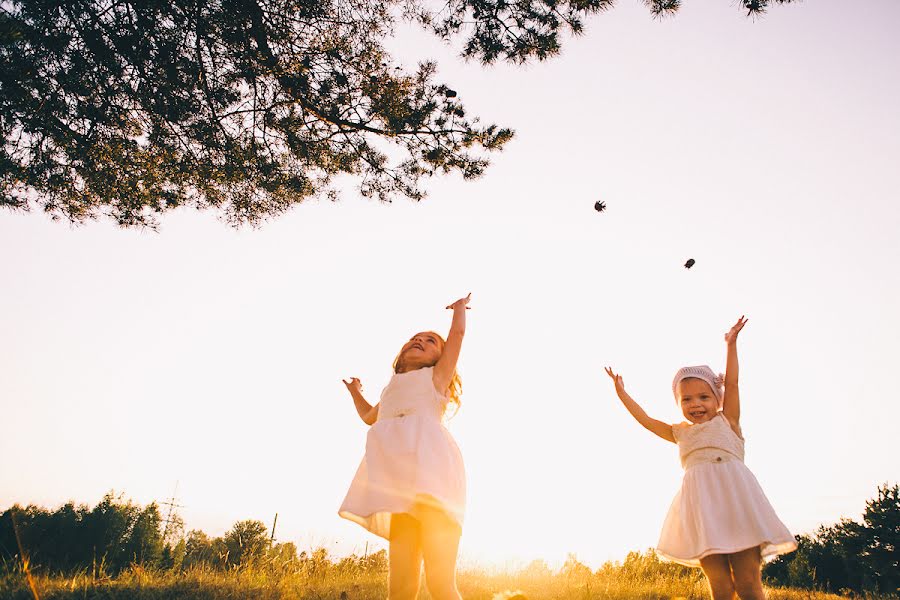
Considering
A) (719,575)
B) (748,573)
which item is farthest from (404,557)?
(748,573)

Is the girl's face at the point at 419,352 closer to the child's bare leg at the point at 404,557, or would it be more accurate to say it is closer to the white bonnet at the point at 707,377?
the child's bare leg at the point at 404,557

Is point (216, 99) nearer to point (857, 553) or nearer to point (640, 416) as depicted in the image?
point (640, 416)

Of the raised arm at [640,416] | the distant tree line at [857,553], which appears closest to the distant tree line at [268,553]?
the distant tree line at [857,553]

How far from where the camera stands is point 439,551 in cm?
262

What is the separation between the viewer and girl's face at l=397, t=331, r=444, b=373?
353 centimetres

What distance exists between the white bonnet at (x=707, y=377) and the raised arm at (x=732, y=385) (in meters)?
0.09

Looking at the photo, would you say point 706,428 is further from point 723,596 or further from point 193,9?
point 193,9

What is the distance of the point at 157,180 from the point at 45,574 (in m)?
3.74

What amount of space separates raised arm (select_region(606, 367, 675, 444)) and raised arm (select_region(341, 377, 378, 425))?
1.84 metres

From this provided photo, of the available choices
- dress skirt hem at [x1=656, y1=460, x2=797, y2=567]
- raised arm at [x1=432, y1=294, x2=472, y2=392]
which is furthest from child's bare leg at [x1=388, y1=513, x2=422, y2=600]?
dress skirt hem at [x1=656, y1=460, x2=797, y2=567]

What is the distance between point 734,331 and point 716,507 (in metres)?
1.22

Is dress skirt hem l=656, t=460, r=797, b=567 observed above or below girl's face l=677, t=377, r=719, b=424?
below

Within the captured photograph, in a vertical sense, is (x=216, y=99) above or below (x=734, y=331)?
above

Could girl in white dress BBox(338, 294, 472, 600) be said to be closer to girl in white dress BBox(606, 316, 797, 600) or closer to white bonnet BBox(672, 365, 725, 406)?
girl in white dress BBox(606, 316, 797, 600)
